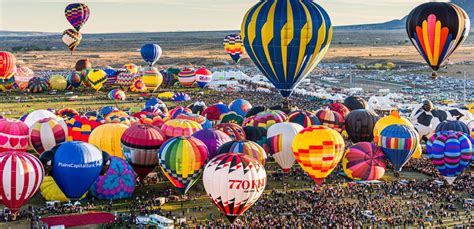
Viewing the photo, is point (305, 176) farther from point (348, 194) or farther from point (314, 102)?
point (314, 102)

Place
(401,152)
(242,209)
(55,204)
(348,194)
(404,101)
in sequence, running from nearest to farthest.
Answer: (242,209) < (55,204) < (348,194) < (401,152) < (404,101)

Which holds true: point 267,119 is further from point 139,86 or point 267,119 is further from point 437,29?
point 139,86

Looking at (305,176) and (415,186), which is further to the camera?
(305,176)

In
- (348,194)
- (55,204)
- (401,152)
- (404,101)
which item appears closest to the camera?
(55,204)

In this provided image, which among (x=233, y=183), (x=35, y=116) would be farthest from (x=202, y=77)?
(x=233, y=183)

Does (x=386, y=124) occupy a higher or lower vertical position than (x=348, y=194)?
higher

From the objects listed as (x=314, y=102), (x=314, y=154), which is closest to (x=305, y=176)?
(x=314, y=154)
